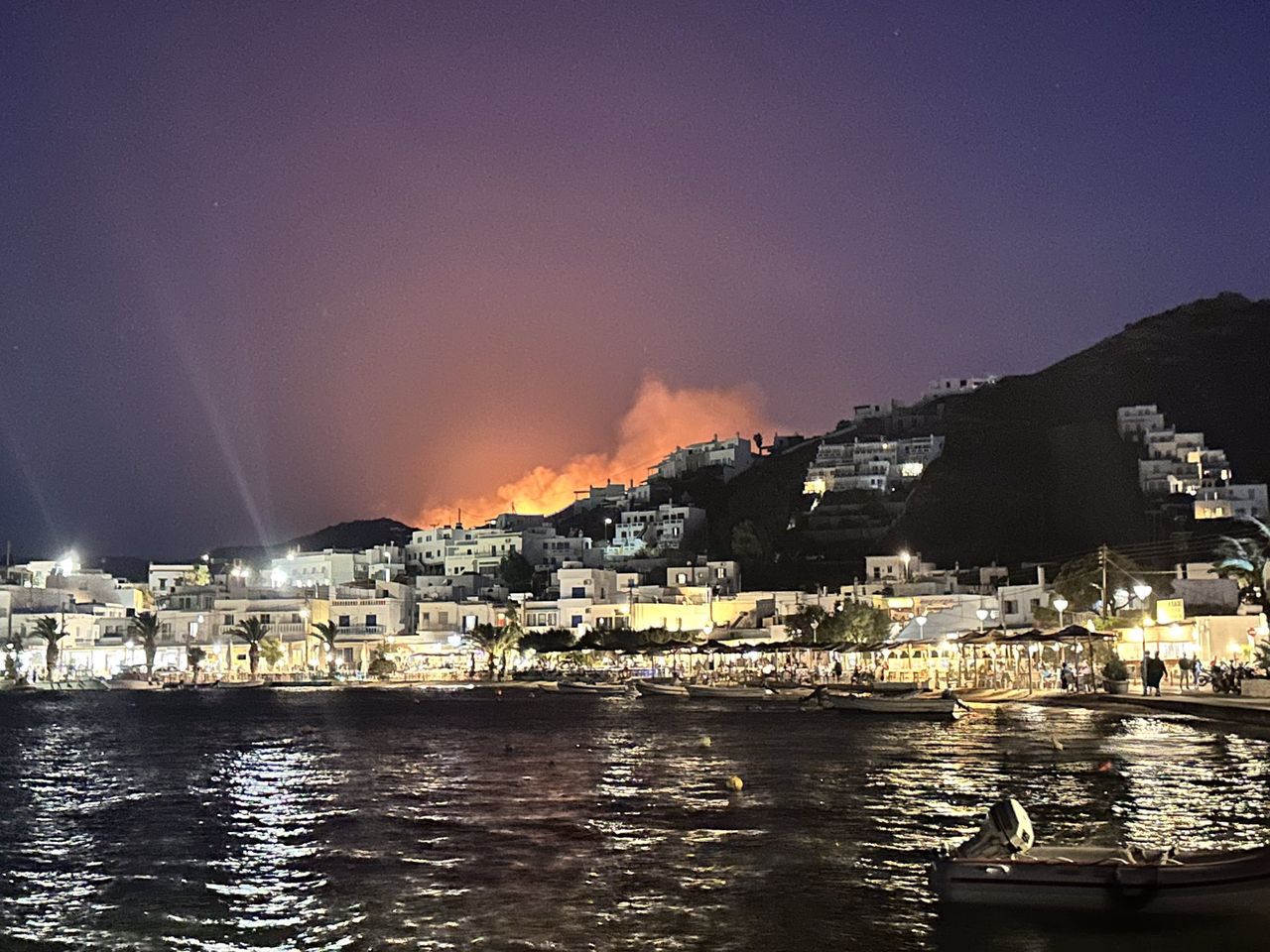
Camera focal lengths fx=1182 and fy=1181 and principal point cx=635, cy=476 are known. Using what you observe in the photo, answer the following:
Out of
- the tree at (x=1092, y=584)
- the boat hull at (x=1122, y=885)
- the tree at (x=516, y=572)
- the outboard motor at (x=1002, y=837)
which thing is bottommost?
the boat hull at (x=1122, y=885)

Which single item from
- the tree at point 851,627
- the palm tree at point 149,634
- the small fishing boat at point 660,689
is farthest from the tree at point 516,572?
the tree at point 851,627

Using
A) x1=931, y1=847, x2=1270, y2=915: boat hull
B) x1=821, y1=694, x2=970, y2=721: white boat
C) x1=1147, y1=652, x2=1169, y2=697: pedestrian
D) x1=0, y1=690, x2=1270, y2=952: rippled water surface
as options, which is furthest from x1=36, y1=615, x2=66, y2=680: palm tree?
x1=931, y1=847, x2=1270, y2=915: boat hull

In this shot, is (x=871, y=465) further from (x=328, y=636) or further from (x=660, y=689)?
(x=660, y=689)

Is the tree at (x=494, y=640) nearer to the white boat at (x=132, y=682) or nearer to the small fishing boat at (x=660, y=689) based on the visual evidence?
the small fishing boat at (x=660, y=689)

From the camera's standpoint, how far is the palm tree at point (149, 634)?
332 feet

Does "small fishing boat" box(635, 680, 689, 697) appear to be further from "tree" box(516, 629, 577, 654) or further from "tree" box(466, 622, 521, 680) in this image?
"tree" box(466, 622, 521, 680)

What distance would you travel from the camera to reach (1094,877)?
13805 mm

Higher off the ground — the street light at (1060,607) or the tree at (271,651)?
the street light at (1060,607)

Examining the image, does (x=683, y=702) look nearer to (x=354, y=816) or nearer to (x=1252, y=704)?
(x=1252, y=704)

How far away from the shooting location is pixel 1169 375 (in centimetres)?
16112

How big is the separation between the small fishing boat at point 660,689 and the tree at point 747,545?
145ft

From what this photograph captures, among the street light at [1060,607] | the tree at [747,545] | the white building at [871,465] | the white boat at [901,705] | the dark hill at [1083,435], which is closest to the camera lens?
the white boat at [901,705]

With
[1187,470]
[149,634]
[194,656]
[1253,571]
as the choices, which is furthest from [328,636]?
[1187,470]

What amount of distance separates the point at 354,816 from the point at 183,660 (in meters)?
87.3
